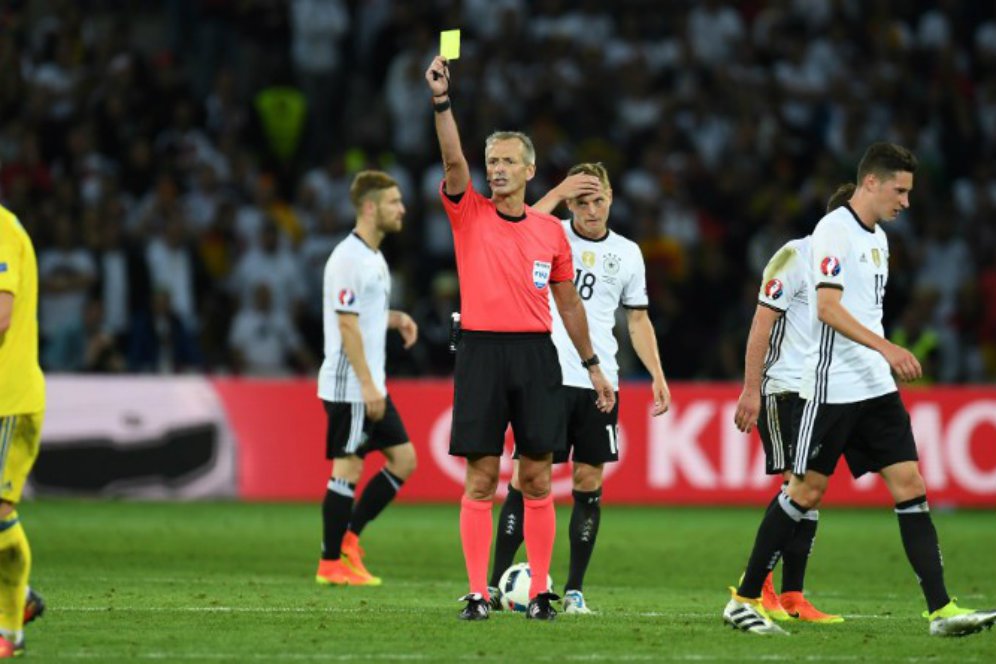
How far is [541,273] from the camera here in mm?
9859

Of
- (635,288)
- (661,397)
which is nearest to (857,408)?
(661,397)

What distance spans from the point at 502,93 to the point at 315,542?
362 inches

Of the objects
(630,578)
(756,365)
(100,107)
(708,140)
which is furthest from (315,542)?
(708,140)

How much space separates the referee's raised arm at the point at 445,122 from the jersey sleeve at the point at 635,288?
200 cm

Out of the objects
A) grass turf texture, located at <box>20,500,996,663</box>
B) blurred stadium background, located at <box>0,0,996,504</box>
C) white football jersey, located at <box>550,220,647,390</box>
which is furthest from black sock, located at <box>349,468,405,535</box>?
blurred stadium background, located at <box>0,0,996,504</box>

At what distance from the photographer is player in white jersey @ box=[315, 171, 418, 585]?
40.7 ft

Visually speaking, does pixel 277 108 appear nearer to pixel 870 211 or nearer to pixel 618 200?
pixel 618 200

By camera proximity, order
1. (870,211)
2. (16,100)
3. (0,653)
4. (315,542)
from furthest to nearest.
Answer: (16,100) → (315,542) → (870,211) → (0,653)

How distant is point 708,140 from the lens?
23.7 m

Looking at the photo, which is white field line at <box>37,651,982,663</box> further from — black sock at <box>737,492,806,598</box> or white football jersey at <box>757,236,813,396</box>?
white football jersey at <box>757,236,813,396</box>

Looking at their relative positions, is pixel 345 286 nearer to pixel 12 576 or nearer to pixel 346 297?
pixel 346 297

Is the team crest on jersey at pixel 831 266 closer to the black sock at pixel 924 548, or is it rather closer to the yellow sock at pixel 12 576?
the black sock at pixel 924 548

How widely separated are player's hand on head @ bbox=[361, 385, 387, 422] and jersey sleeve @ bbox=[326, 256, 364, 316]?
0.54m

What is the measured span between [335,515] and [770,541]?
149 inches
